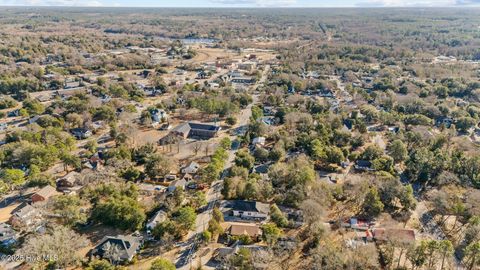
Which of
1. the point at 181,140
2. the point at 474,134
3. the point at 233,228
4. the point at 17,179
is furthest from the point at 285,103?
the point at 17,179

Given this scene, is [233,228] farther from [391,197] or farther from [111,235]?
[391,197]

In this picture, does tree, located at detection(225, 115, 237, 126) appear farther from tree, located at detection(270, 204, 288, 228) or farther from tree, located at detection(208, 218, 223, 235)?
tree, located at detection(208, 218, 223, 235)

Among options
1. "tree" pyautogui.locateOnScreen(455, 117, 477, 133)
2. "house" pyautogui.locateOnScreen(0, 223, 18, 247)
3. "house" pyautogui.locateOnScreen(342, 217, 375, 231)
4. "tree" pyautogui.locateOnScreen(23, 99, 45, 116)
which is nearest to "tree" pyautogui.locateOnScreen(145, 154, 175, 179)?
"house" pyautogui.locateOnScreen(0, 223, 18, 247)

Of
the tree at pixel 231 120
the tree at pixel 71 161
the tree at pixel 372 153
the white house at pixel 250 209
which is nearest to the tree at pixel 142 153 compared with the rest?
the tree at pixel 71 161

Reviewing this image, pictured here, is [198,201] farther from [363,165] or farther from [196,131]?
[363,165]

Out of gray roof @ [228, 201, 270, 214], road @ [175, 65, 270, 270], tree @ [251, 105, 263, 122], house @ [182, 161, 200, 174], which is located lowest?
road @ [175, 65, 270, 270]

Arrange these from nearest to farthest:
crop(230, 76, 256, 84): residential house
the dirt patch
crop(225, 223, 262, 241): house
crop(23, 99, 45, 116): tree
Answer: crop(225, 223, 262, 241): house → the dirt patch → crop(23, 99, 45, 116): tree → crop(230, 76, 256, 84): residential house
